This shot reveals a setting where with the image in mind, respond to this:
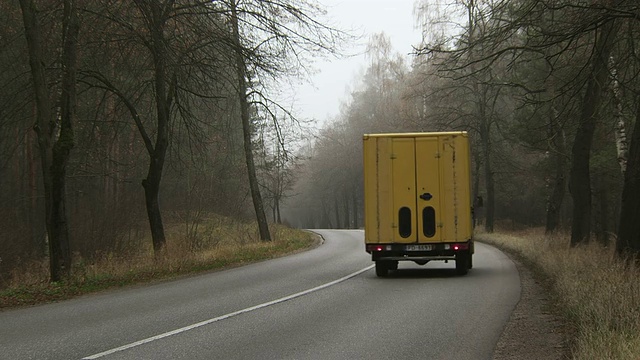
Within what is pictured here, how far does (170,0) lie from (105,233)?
8.67 metres

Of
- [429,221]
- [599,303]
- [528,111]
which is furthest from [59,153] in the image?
[528,111]

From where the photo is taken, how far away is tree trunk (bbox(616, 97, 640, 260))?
12.3 meters

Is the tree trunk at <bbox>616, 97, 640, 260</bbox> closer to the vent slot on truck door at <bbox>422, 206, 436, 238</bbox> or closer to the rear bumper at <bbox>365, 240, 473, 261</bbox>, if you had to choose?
the rear bumper at <bbox>365, 240, 473, 261</bbox>

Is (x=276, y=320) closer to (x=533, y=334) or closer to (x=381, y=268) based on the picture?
(x=533, y=334)

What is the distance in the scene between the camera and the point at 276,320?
9.43m

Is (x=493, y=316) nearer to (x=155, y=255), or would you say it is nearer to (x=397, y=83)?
(x=155, y=255)

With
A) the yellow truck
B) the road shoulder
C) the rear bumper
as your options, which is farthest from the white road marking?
the road shoulder

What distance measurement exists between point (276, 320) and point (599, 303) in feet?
13.5

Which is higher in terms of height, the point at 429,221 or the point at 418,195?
the point at 418,195

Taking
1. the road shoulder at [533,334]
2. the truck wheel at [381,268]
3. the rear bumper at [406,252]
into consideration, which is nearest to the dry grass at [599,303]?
the road shoulder at [533,334]

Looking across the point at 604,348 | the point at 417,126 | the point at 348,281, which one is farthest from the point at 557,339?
Answer: the point at 417,126

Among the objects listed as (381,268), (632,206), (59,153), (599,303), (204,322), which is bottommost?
(381,268)

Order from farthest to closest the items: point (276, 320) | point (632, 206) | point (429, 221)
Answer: point (429, 221) < point (632, 206) < point (276, 320)

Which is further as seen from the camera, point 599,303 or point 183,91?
point 183,91
